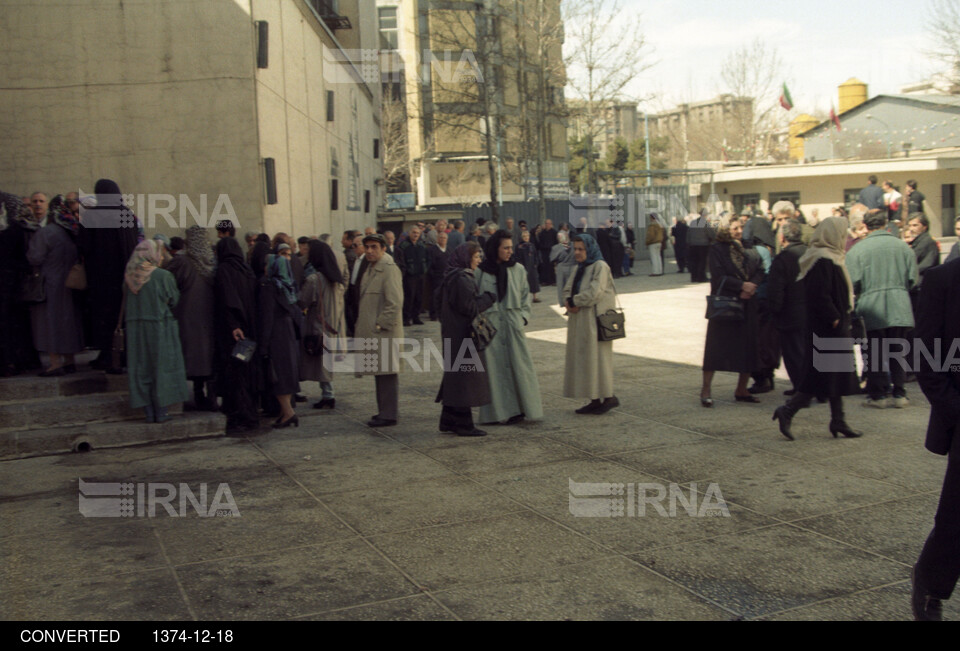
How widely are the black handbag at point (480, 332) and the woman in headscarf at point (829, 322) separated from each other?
262 cm

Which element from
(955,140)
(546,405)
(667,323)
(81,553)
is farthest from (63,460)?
(955,140)

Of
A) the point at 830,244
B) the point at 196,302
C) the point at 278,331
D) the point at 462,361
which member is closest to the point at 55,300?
the point at 196,302

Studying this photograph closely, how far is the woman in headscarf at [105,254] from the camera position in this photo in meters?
9.24

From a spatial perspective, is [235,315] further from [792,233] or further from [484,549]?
[792,233]

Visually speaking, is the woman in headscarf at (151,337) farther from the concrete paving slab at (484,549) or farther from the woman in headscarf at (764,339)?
the woman in headscarf at (764,339)

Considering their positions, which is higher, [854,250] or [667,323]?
[854,250]

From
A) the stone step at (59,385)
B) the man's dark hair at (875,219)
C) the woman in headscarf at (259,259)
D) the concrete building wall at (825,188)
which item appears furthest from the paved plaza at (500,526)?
the concrete building wall at (825,188)

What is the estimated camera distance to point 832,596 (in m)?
4.43

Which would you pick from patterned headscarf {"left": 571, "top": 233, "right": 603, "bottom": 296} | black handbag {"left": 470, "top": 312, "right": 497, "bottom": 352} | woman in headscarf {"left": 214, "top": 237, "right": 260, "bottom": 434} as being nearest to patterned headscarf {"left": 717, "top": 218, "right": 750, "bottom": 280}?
patterned headscarf {"left": 571, "top": 233, "right": 603, "bottom": 296}

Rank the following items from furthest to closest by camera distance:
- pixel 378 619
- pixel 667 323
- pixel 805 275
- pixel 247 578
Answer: pixel 667 323, pixel 805 275, pixel 247 578, pixel 378 619

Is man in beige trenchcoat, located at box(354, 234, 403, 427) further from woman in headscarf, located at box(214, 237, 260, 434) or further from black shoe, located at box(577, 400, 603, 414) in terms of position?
black shoe, located at box(577, 400, 603, 414)

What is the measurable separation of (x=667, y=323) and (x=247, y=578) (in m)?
12.1

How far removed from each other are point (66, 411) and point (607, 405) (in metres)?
5.21
